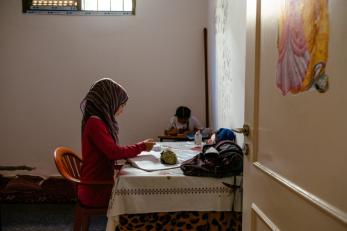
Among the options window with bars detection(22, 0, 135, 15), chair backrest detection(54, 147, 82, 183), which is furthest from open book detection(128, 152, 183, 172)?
window with bars detection(22, 0, 135, 15)

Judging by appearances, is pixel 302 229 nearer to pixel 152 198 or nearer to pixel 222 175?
pixel 222 175

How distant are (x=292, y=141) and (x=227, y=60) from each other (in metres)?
1.73

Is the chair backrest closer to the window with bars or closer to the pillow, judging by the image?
the pillow

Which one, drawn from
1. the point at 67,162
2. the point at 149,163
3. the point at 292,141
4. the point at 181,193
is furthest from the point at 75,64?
the point at 292,141

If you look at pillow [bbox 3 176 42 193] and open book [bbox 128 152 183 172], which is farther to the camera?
pillow [bbox 3 176 42 193]

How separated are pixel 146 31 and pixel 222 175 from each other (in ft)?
8.64

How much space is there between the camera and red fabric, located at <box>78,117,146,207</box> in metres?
1.93

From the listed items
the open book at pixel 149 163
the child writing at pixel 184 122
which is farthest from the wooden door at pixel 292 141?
the child writing at pixel 184 122

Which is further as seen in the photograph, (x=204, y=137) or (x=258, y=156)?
(x=204, y=137)

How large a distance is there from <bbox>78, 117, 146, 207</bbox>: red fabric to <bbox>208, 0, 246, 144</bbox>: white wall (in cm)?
78

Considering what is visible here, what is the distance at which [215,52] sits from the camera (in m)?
3.36

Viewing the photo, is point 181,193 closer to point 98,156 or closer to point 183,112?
point 98,156

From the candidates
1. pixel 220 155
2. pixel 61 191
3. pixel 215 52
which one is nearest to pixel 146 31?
pixel 215 52

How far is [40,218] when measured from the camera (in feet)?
9.52
